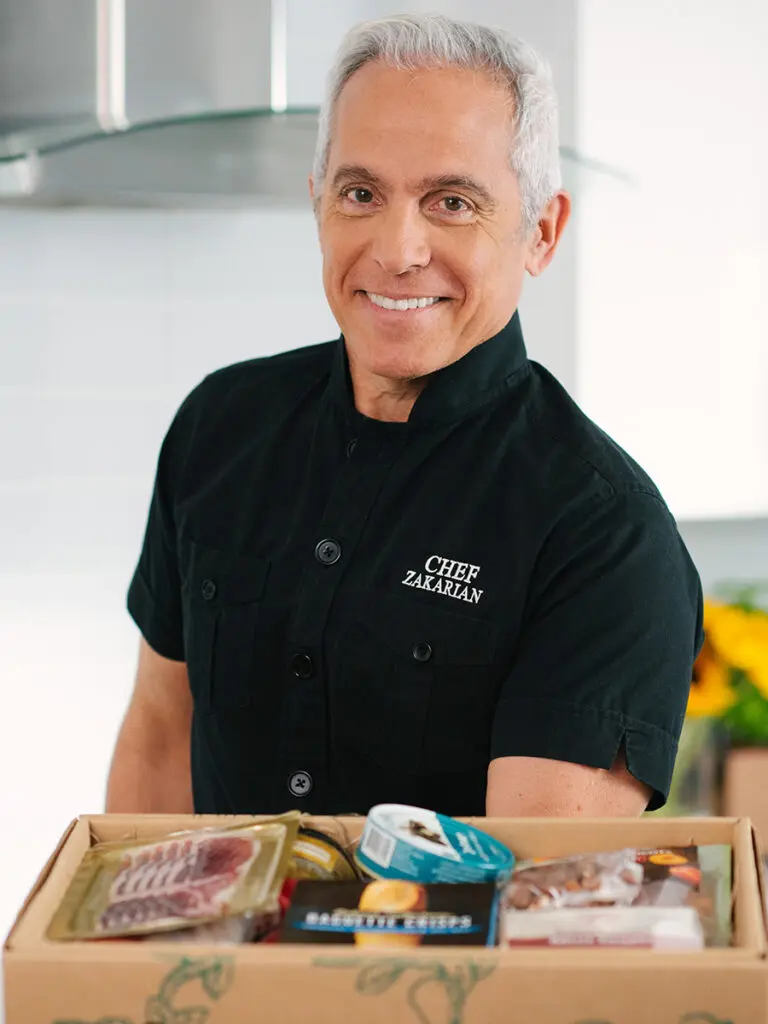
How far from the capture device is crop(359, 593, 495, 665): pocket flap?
999 mm

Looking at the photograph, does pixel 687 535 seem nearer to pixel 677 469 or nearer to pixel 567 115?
pixel 677 469

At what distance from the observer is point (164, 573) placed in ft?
4.02

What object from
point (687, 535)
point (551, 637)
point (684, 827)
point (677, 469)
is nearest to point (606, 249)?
point (677, 469)

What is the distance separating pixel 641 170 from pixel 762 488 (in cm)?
61

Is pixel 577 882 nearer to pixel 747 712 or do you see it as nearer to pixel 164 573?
pixel 164 573

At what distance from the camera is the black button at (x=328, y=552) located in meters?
1.06

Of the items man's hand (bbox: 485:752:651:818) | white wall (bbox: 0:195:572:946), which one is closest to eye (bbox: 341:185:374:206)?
man's hand (bbox: 485:752:651:818)

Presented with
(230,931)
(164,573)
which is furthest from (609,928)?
(164,573)

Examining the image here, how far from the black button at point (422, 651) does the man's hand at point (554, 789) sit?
0.40 ft

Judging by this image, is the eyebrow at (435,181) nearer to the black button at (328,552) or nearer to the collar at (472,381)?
the collar at (472,381)

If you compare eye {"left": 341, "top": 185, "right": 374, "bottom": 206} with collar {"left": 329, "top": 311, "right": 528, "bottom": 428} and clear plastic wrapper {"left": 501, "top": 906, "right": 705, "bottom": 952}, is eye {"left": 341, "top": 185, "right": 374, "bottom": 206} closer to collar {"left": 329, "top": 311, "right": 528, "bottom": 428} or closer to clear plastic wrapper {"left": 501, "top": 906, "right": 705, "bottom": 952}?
collar {"left": 329, "top": 311, "right": 528, "bottom": 428}

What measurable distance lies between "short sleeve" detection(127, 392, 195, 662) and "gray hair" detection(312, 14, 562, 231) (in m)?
0.33

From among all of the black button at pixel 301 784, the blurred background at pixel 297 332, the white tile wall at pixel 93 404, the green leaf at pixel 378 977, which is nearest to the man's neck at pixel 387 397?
the black button at pixel 301 784

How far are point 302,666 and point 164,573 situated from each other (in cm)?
23
